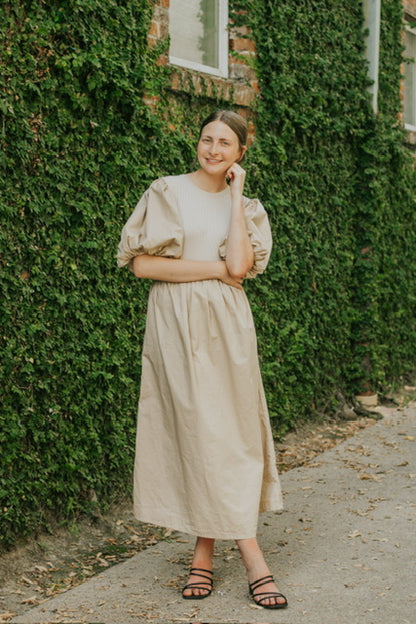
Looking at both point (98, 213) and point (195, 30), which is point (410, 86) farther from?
point (98, 213)

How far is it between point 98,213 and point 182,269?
113cm

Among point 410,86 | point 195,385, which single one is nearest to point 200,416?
point 195,385

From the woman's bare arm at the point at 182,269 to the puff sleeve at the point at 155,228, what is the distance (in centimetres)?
3

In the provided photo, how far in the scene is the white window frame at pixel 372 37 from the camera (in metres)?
7.26

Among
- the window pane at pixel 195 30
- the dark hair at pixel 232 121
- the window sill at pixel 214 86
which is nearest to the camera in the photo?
the dark hair at pixel 232 121

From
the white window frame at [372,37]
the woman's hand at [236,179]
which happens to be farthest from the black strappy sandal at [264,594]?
the white window frame at [372,37]

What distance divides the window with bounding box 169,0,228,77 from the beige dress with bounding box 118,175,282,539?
2.41 m

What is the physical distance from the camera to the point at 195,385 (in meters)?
3.26

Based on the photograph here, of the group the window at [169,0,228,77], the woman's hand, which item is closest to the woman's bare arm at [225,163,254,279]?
the woman's hand

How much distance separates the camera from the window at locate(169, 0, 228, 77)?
215 inches

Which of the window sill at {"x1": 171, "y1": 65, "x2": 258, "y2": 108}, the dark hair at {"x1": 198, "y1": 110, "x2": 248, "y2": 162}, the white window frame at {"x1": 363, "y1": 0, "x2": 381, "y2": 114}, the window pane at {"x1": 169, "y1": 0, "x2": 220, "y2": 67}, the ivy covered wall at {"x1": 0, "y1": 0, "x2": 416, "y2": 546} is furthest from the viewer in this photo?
the white window frame at {"x1": 363, "y1": 0, "x2": 381, "y2": 114}

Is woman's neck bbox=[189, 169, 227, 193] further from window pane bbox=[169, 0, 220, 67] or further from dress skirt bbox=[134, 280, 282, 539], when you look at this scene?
window pane bbox=[169, 0, 220, 67]

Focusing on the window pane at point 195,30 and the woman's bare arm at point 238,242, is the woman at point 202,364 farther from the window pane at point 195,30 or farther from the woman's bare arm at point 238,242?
the window pane at point 195,30

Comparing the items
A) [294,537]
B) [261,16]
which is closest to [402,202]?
[261,16]
